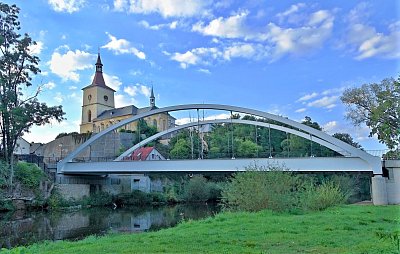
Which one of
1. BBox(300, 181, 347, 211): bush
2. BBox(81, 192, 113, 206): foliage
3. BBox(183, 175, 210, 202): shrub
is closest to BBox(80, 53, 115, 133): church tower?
BBox(183, 175, 210, 202): shrub

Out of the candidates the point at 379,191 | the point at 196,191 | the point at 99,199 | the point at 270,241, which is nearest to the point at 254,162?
the point at 379,191

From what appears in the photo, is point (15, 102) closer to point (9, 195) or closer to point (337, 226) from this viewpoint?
point (9, 195)

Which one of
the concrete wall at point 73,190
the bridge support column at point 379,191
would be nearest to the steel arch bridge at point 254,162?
the bridge support column at point 379,191

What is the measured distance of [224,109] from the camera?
28406 millimetres

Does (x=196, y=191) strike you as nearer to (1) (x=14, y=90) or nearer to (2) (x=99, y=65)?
(1) (x=14, y=90)

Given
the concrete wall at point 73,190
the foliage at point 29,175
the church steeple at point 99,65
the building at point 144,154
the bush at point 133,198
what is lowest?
the bush at point 133,198

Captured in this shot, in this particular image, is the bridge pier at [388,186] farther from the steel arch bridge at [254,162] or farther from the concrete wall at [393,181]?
the steel arch bridge at [254,162]

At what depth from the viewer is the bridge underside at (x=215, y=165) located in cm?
2288

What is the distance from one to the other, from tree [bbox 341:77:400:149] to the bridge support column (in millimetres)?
2435

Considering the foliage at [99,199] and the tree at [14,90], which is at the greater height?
the tree at [14,90]

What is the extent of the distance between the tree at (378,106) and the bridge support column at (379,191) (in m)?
2.43

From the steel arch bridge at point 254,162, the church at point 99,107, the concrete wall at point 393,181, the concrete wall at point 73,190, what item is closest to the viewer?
the concrete wall at point 393,181

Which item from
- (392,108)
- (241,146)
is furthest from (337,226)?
(241,146)

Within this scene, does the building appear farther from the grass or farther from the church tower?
the church tower
